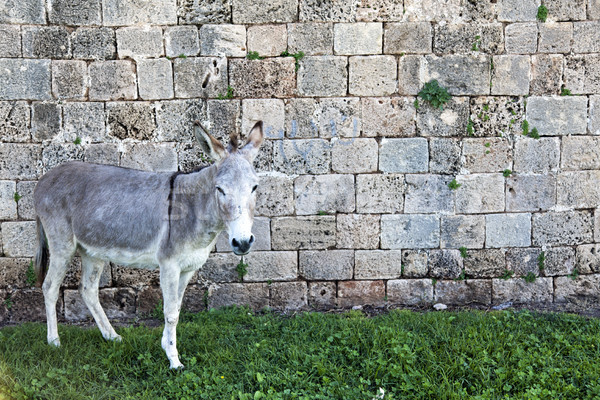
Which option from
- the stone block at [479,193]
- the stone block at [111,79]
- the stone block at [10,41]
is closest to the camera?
the stone block at [10,41]

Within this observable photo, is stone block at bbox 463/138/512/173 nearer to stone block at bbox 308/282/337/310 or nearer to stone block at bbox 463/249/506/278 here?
stone block at bbox 463/249/506/278

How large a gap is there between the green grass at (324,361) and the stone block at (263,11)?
3217 millimetres

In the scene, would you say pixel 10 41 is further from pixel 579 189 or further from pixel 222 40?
pixel 579 189

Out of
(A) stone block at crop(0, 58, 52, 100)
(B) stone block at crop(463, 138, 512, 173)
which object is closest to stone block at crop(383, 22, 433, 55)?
(B) stone block at crop(463, 138, 512, 173)

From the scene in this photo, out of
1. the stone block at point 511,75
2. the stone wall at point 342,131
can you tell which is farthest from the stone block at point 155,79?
the stone block at point 511,75

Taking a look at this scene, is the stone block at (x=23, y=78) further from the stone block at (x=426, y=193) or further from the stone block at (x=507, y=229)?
the stone block at (x=507, y=229)

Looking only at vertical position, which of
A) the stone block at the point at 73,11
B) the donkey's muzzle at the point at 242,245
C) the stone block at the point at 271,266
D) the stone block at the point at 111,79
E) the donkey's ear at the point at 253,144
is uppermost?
the stone block at the point at 73,11

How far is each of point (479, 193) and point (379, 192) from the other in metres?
1.15

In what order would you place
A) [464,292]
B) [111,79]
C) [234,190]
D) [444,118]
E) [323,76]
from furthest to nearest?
[464,292] < [444,118] < [323,76] < [111,79] < [234,190]

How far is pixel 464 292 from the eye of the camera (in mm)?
5738

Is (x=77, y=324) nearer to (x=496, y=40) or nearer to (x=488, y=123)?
(x=488, y=123)

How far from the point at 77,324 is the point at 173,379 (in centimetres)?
217

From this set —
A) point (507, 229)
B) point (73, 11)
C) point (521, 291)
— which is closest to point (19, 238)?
point (73, 11)

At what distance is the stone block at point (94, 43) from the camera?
205 inches
